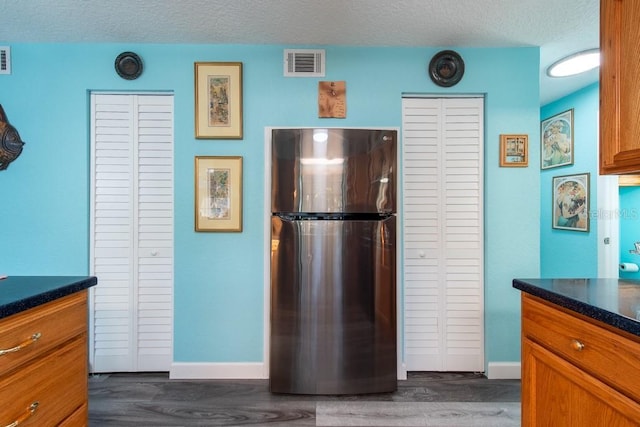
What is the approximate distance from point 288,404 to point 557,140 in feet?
Result: 10.8

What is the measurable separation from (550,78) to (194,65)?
2838 millimetres

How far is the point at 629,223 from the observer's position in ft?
7.76

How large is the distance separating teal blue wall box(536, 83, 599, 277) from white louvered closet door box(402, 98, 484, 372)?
4.05ft

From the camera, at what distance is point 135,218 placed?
6.86 ft

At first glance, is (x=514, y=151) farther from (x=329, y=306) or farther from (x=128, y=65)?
(x=128, y=65)

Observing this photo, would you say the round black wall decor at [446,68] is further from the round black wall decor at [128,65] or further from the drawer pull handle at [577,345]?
the round black wall decor at [128,65]

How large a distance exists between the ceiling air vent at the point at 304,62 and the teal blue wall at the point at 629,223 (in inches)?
103

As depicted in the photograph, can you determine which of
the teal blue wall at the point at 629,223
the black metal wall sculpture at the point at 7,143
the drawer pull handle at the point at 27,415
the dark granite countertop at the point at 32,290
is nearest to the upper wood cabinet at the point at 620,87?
the teal blue wall at the point at 629,223

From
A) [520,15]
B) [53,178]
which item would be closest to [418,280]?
[520,15]

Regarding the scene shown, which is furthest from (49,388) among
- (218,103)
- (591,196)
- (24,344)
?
(591,196)

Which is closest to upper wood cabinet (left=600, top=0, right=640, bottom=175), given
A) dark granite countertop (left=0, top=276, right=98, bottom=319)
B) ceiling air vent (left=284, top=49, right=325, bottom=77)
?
ceiling air vent (left=284, top=49, right=325, bottom=77)

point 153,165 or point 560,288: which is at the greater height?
point 153,165

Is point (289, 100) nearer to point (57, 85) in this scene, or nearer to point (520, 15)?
point (520, 15)

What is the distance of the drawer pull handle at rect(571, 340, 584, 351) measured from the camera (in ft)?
3.03
